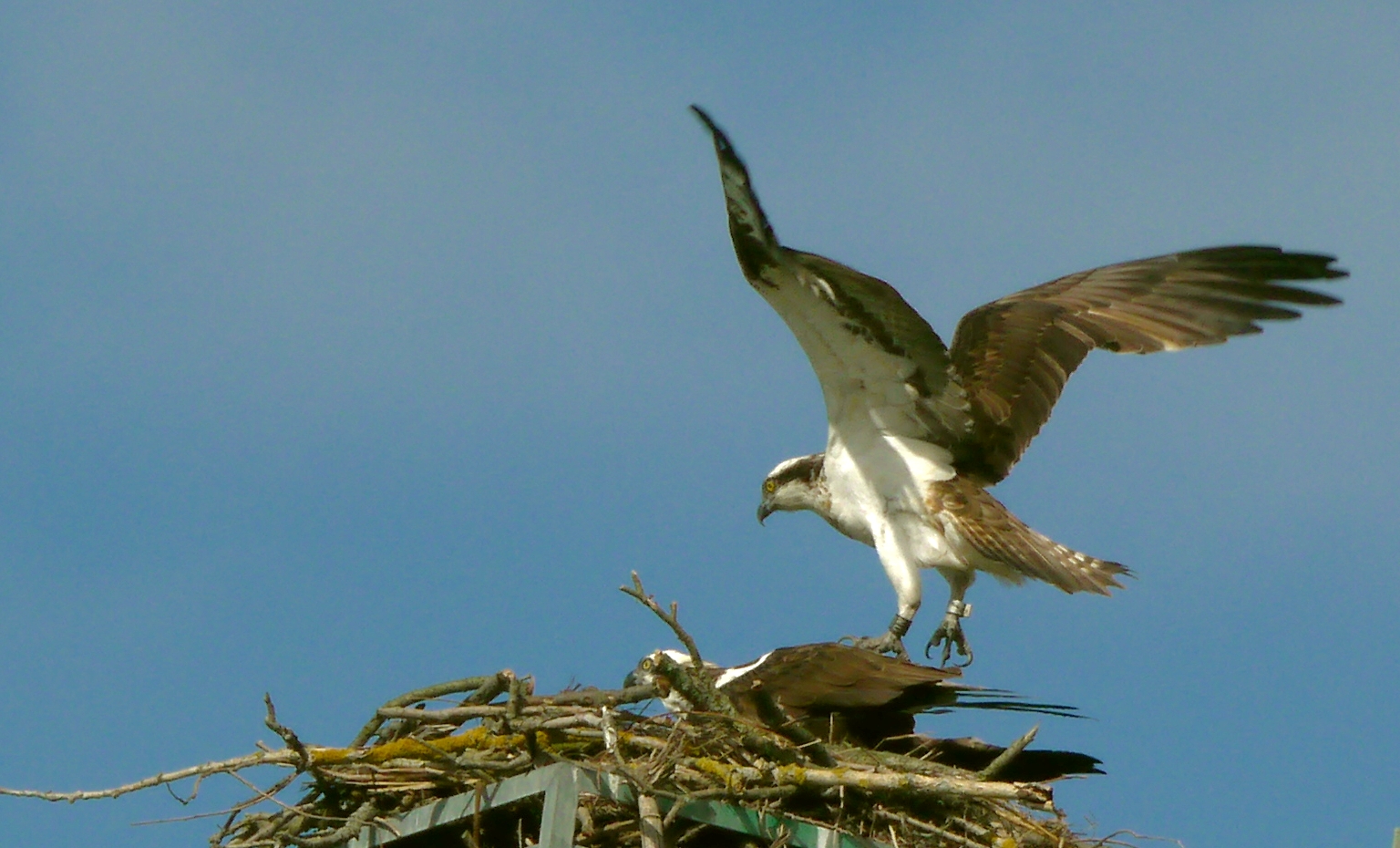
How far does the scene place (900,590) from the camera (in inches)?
323

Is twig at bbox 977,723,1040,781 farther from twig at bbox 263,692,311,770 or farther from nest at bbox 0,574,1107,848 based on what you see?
twig at bbox 263,692,311,770

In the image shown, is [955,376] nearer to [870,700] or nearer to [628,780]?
[870,700]

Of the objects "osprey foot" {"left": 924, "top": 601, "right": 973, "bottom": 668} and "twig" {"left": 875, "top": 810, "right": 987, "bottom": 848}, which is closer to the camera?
"twig" {"left": 875, "top": 810, "right": 987, "bottom": 848}

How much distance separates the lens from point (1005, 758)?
19.7ft

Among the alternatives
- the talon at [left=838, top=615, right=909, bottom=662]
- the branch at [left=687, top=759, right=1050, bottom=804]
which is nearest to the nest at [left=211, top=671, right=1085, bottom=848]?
the branch at [left=687, top=759, right=1050, bottom=804]

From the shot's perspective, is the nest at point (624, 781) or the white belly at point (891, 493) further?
the white belly at point (891, 493)

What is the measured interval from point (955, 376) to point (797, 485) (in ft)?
3.61

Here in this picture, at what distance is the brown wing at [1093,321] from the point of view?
8.73m

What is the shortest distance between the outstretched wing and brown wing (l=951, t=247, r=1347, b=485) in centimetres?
24

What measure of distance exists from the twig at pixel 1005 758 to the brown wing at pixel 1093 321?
283cm

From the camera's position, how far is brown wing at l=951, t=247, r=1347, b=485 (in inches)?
344

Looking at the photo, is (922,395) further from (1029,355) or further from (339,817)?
(339,817)

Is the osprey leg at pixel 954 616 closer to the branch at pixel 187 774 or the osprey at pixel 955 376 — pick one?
the osprey at pixel 955 376

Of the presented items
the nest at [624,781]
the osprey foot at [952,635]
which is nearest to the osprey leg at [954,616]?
the osprey foot at [952,635]
